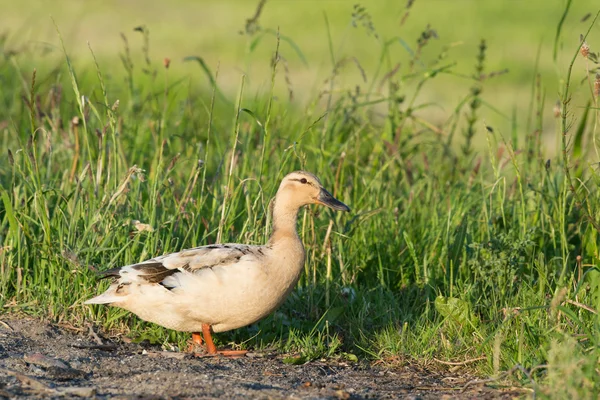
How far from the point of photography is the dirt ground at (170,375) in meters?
3.89

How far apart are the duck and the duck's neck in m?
0.01

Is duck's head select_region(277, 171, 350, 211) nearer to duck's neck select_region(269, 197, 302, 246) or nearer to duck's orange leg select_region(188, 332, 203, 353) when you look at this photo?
duck's neck select_region(269, 197, 302, 246)

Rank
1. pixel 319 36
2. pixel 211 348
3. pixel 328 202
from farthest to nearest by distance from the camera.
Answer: pixel 319 36 → pixel 328 202 → pixel 211 348

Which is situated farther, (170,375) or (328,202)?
(328,202)

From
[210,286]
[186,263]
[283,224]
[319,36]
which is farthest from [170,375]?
[319,36]

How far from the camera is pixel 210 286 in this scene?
4648 millimetres

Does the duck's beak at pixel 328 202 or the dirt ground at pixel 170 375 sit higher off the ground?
the duck's beak at pixel 328 202

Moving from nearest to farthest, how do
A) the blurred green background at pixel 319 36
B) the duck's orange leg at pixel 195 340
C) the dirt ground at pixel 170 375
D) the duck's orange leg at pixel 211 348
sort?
the dirt ground at pixel 170 375 → the duck's orange leg at pixel 211 348 → the duck's orange leg at pixel 195 340 → the blurred green background at pixel 319 36

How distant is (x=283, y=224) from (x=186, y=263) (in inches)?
22.8

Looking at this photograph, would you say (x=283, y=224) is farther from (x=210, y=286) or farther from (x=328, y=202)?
(x=210, y=286)

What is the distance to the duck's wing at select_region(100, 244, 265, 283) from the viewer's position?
15.4 feet

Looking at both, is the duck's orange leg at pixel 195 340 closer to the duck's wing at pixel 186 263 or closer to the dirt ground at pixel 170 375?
the dirt ground at pixel 170 375

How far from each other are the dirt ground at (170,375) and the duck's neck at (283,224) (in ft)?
2.06

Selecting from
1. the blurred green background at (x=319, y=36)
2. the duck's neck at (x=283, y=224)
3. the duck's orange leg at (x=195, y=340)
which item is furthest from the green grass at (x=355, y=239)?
the blurred green background at (x=319, y=36)
